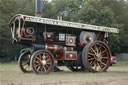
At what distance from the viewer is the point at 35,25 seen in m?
12.6

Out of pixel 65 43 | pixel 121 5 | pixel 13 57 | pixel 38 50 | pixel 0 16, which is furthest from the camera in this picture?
pixel 121 5

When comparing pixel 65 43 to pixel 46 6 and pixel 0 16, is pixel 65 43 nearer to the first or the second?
pixel 0 16

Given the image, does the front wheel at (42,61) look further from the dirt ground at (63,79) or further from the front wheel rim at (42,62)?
the dirt ground at (63,79)

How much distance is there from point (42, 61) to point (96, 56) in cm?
304

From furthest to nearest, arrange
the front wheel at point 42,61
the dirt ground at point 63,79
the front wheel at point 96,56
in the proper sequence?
the front wheel at point 96,56 < the front wheel at point 42,61 < the dirt ground at point 63,79

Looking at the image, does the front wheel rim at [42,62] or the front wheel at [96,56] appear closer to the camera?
the front wheel rim at [42,62]

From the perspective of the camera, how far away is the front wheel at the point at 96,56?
12.8 metres

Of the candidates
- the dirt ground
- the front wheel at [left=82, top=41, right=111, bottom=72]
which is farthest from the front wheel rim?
the front wheel at [left=82, top=41, right=111, bottom=72]

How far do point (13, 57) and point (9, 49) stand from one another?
5756 millimetres

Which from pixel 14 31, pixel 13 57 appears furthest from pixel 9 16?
pixel 14 31

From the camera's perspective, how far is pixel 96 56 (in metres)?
13.1

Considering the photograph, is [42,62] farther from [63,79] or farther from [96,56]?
[96,56]

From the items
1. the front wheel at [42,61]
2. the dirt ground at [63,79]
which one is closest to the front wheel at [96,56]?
the dirt ground at [63,79]

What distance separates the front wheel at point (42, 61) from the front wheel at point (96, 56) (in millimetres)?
1908
